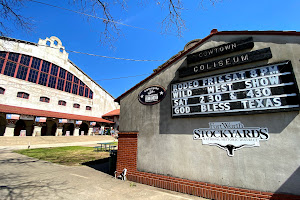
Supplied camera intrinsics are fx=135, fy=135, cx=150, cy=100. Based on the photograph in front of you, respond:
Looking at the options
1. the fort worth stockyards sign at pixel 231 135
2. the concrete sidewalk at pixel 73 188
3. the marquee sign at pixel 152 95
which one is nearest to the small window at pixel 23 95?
the concrete sidewalk at pixel 73 188

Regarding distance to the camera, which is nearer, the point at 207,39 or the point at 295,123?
the point at 295,123

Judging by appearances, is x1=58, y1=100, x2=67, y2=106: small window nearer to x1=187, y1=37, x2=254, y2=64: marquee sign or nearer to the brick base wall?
the brick base wall

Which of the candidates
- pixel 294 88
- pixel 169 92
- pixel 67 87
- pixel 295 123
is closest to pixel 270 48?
pixel 294 88

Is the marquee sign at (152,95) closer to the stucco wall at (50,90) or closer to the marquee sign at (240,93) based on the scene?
the marquee sign at (240,93)

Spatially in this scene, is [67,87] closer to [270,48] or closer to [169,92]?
[169,92]

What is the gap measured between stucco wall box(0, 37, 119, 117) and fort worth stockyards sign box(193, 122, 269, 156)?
74.2 feet

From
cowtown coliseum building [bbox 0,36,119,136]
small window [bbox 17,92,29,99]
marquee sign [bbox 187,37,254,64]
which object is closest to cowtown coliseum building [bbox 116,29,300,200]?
marquee sign [bbox 187,37,254,64]

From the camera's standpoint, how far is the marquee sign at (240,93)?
369 cm

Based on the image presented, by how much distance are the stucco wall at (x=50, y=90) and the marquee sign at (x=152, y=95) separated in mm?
19563

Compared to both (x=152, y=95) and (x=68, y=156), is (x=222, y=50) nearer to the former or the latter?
(x=152, y=95)

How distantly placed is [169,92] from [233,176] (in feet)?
11.2

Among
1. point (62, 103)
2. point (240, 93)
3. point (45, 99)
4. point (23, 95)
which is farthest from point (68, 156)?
point (62, 103)

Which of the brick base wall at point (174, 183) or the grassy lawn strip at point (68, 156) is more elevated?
the brick base wall at point (174, 183)

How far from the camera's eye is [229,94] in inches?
172
